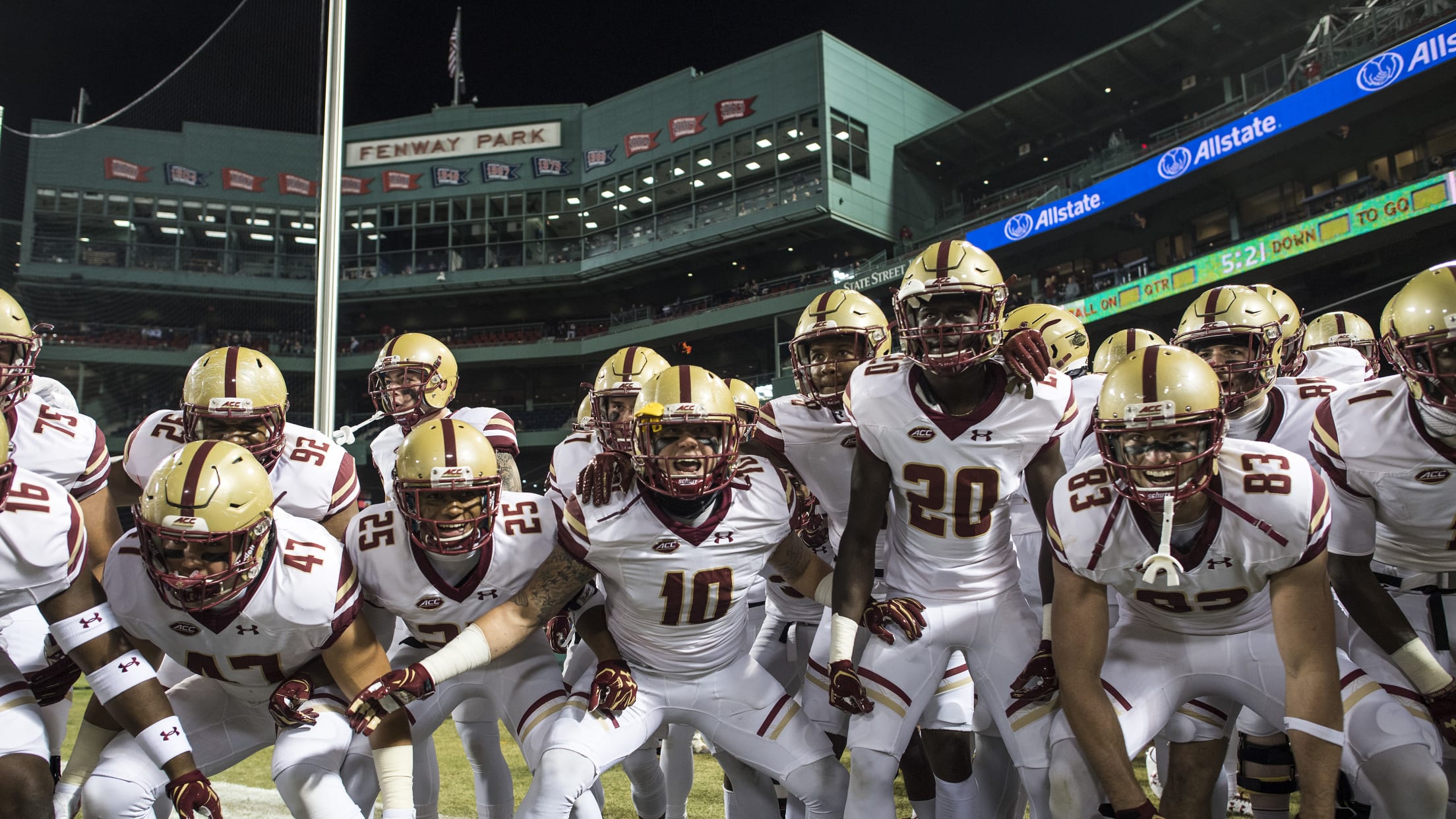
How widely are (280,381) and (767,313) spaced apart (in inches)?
973

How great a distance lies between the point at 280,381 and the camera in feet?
15.5

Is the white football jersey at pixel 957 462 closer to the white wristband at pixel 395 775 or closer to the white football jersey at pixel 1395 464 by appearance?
the white football jersey at pixel 1395 464

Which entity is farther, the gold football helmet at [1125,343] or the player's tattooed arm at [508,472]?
the player's tattooed arm at [508,472]

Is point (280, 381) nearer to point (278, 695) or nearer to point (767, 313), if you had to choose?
point (278, 695)

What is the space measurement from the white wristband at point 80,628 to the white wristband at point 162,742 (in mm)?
386

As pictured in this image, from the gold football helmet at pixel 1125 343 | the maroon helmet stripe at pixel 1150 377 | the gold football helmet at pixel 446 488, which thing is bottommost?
A: the gold football helmet at pixel 446 488

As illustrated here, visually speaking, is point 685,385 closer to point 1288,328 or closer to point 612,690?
point 612,690

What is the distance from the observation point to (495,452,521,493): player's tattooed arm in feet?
18.2

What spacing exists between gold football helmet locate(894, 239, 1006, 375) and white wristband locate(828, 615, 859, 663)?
1045 millimetres

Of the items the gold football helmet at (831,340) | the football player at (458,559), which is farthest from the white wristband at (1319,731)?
the football player at (458,559)

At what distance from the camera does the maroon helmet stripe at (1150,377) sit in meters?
3.20

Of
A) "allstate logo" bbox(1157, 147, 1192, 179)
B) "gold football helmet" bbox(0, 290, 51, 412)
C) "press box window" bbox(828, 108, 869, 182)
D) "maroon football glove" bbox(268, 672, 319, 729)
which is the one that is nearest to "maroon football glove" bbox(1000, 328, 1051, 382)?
"maroon football glove" bbox(268, 672, 319, 729)

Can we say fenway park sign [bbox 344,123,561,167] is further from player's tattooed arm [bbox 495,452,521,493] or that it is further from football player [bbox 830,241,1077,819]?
football player [bbox 830,241,1077,819]

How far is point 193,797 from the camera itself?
11.1ft
